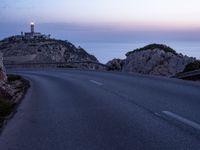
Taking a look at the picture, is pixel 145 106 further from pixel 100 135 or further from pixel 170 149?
pixel 170 149

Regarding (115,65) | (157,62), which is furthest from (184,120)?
(115,65)

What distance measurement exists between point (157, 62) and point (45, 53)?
3856 cm

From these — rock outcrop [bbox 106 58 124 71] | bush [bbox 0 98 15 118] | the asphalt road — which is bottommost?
bush [bbox 0 98 15 118]

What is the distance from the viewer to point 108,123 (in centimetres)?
1105

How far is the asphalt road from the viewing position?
29.3 feet

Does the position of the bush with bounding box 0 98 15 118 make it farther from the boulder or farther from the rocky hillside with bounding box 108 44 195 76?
the rocky hillside with bounding box 108 44 195 76

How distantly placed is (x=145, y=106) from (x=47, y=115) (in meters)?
2.54

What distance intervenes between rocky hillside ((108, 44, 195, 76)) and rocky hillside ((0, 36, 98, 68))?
2326 cm

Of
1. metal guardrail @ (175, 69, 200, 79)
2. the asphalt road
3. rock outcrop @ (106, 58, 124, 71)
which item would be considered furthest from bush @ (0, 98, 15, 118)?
rock outcrop @ (106, 58, 124, 71)

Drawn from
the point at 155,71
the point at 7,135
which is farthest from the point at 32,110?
the point at 155,71

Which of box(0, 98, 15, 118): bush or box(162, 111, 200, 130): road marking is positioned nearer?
box(162, 111, 200, 130): road marking

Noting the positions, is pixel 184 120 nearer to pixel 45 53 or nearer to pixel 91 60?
pixel 91 60

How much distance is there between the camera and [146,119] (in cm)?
1127

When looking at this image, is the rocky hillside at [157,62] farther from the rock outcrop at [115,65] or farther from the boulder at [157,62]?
the rock outcrop at [115,65]
